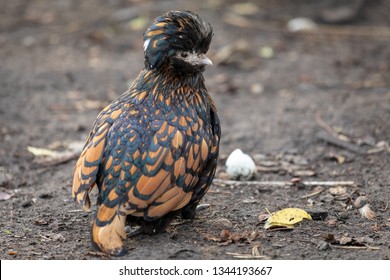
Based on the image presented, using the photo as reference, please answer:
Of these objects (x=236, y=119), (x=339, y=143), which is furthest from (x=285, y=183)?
(x=236, y=119)

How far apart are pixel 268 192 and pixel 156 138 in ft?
5.29

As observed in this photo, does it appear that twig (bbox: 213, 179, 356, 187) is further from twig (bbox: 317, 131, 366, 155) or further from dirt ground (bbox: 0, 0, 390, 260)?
twig (bbox: 317, 131, 366, 155)

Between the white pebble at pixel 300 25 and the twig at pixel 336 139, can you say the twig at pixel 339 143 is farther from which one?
the white pebble at pixel 300 25

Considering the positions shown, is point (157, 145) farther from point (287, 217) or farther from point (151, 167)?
point (287, 217)

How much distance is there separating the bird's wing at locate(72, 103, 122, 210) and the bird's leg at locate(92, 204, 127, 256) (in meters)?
0.19

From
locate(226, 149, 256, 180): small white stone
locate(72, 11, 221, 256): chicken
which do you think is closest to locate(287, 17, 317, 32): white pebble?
locate(226, 149, 256, 180): small white stone

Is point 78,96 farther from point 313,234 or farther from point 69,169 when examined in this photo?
point 313,234

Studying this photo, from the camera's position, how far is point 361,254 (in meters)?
4.49

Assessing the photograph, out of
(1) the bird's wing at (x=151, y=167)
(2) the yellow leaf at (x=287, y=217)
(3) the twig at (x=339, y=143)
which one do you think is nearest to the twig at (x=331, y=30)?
(3) the twig at (x=339, y=143)

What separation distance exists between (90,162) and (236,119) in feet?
12.4

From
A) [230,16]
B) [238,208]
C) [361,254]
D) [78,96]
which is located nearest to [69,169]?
[238,208]

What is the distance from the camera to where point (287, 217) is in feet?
16.7

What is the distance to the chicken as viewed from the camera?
14.9 ft

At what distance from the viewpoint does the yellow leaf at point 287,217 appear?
16.4 feet
